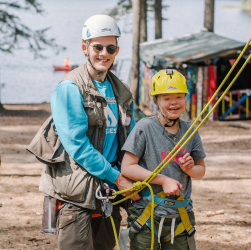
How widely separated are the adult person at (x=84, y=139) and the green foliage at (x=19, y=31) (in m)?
14.7

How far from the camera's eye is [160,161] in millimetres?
2559

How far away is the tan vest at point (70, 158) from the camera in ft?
8.11

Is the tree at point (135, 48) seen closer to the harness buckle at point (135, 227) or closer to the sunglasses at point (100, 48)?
the sunglasses at point (100, 48)

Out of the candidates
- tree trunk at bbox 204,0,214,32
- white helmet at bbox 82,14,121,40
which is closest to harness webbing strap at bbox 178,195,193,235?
white helmet at bbox 82,14,121,40

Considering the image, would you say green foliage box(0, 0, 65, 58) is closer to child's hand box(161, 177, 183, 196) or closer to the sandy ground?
the sandy ground

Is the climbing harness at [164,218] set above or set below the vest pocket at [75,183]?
below

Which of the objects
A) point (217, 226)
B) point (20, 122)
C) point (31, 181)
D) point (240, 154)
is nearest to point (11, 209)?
point (31, 181)

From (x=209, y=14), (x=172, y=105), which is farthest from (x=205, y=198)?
(x=209, y=14)

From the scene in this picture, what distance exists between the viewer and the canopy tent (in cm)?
1361

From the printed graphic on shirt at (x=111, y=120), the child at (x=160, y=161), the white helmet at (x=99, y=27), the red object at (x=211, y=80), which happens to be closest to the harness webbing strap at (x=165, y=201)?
the child at (x=160, y=161)

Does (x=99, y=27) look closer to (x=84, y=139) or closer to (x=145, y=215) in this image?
(x=84, y=139)

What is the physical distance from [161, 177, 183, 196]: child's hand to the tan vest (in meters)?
0.46

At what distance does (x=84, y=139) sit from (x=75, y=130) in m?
0.08

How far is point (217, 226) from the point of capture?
473 centimetres
